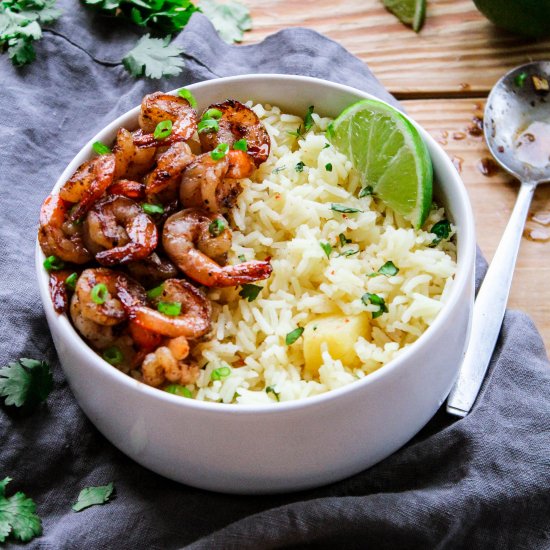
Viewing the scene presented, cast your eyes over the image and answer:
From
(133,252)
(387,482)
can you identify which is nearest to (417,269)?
(387,482)

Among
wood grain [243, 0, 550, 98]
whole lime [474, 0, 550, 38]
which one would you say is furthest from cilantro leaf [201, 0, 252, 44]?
whole lime [474, 0, 550, 38]

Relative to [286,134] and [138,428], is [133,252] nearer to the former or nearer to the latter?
[138,428]

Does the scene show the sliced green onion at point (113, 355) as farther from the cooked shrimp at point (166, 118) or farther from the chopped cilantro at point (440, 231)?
the chopped cilantro at point (440, 231)

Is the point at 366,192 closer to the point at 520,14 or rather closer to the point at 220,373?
the point at 220,373

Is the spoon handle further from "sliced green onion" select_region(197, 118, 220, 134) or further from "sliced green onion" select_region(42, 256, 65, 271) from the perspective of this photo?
"sliced green onion" select_region(42, 256, 65, 271)

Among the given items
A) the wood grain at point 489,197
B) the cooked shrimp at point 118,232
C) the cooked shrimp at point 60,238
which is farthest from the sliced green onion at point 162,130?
the wood grain at point 489,197

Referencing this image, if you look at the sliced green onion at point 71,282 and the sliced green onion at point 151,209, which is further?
the sliced green onion at point 151,209
